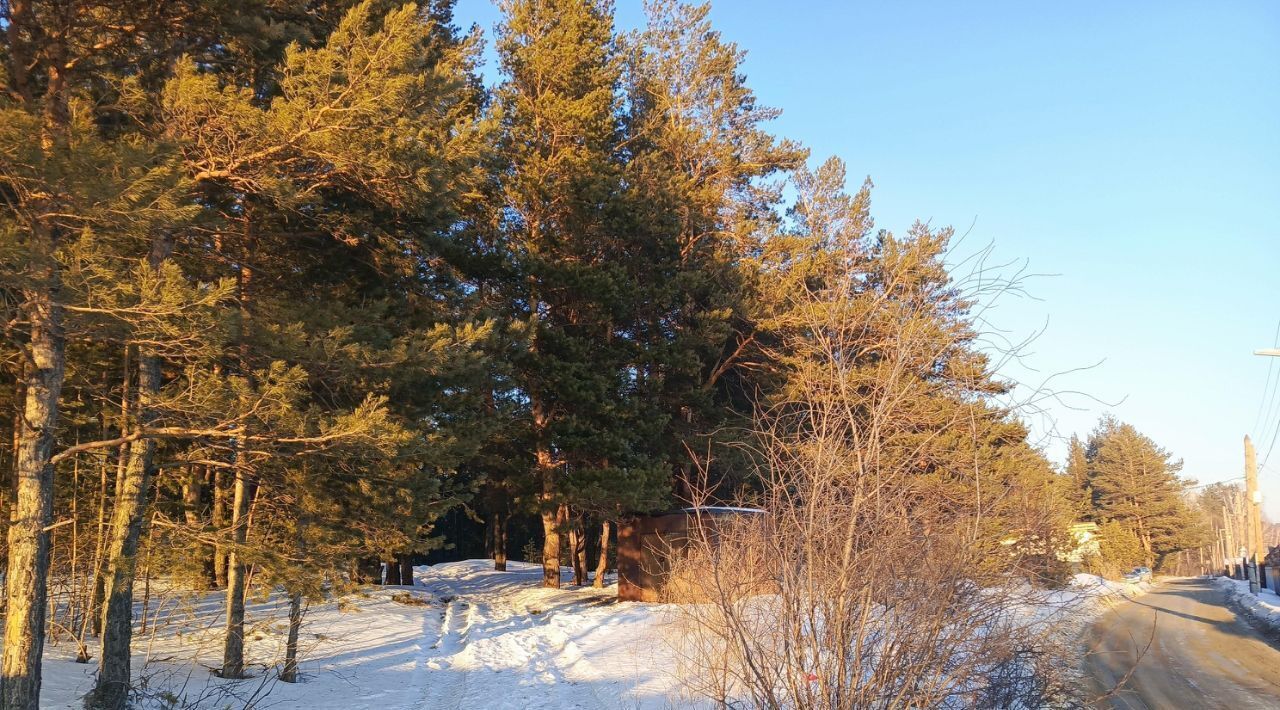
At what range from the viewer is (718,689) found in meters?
5.46

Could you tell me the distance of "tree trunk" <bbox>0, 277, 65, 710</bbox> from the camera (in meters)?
6.84

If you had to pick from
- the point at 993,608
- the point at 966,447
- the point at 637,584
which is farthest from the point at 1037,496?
the point at 637,584

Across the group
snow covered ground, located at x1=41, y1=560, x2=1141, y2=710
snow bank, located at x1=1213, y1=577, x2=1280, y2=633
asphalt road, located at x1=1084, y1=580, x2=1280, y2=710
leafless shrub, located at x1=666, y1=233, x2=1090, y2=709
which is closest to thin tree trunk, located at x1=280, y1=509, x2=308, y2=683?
snow covered ground, located at x1=41, y1=560, x2=1141, y2=710

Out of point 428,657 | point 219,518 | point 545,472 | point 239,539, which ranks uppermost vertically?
point 545,472

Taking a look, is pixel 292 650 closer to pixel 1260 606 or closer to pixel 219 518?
pixel 219 518

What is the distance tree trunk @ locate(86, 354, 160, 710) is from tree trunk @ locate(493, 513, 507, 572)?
80.4 feet

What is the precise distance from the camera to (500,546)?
112 ft

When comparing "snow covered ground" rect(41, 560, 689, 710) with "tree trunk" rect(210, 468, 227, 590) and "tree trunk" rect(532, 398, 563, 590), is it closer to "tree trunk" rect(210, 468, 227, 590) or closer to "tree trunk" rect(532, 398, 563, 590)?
"tree trunk" rect(210, 468, 227, 590)

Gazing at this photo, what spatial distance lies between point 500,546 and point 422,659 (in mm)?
21468

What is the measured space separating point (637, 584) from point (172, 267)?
15.8m

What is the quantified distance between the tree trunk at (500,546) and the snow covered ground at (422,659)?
1310 cm

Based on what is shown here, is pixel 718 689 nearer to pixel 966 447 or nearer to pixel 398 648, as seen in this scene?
pixel 966 447

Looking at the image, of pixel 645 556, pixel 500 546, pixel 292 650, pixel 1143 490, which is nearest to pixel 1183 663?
pixel 645 556

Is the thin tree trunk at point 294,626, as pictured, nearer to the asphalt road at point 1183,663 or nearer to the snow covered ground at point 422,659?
the snow covered ground at point 422,659
